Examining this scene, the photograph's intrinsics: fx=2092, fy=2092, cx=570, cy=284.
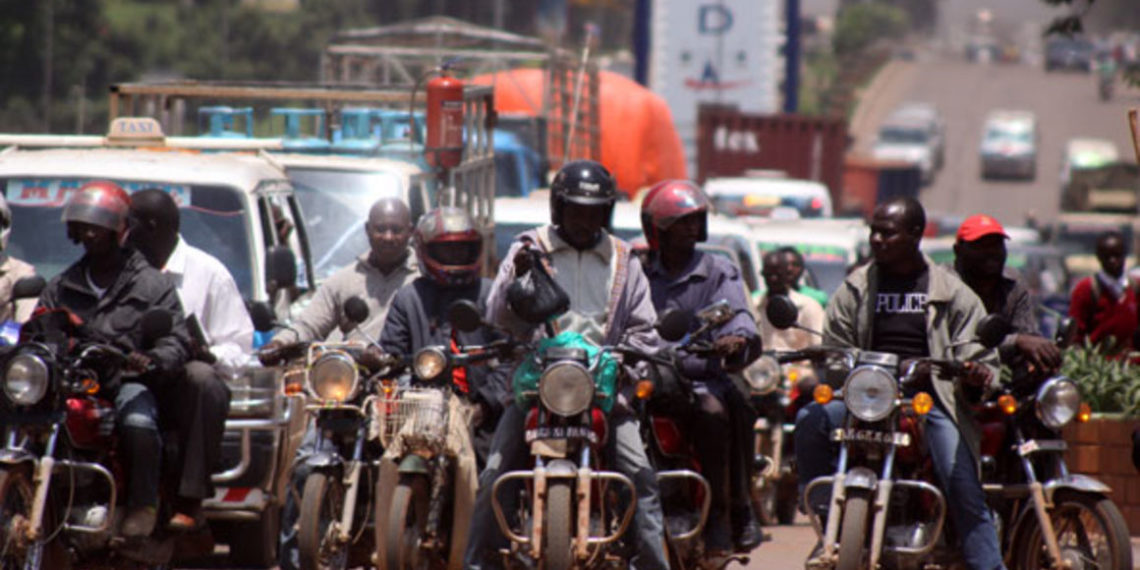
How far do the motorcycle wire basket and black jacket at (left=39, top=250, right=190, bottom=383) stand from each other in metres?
0.81

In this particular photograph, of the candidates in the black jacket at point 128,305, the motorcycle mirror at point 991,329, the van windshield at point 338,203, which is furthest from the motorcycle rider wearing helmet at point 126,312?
the van windshield at point 338,203

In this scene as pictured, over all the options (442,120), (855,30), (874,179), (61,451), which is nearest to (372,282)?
(61,451)

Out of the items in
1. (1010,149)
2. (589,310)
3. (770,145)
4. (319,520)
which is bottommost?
(1010,149)

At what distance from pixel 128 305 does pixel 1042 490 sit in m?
3.62

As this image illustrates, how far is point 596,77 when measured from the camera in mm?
24141

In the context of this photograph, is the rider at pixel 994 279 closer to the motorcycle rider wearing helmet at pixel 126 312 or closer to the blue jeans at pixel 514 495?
the blue jeans at pixel 514 495

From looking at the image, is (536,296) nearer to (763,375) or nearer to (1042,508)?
(1042,508)

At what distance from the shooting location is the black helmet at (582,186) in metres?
7.73

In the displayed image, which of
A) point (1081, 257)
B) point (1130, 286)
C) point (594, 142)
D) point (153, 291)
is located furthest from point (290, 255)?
point (1081, 257)

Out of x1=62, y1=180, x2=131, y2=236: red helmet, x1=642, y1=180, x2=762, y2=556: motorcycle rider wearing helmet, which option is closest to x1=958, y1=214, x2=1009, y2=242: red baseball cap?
x1=642, y1=180, x2=762, y2=556: motorcycle rider wearing helmet

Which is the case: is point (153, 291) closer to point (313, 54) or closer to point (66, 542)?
point (66, 542)

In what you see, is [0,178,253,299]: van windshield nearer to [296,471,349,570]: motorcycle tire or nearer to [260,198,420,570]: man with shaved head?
[260,198,420,570]: man with shaved head

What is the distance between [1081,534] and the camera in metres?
8.26

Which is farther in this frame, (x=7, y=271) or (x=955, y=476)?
(x=7, y=271)
